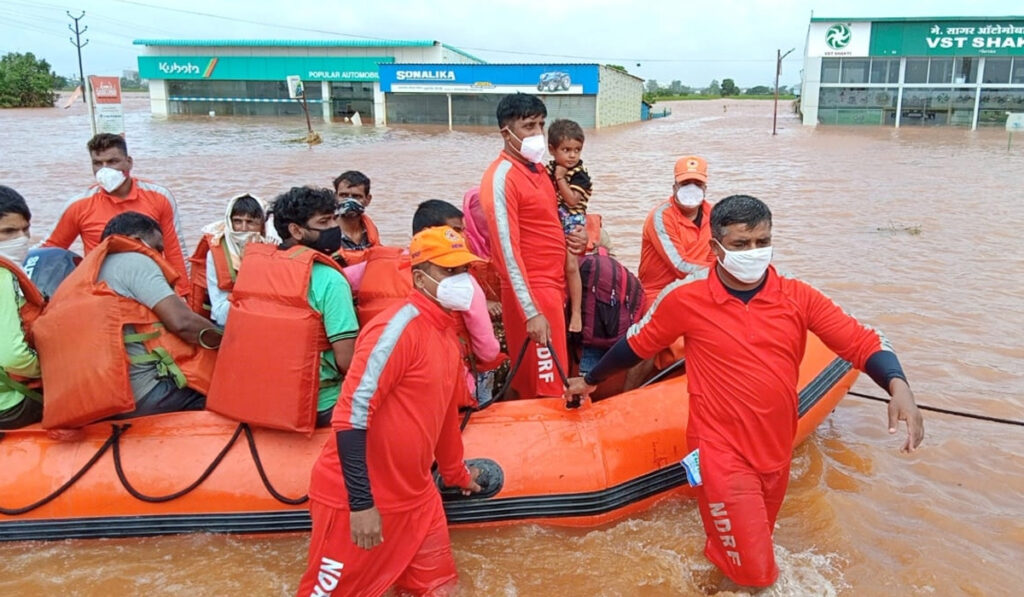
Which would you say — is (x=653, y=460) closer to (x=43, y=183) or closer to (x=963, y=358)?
(x=963, y=358)

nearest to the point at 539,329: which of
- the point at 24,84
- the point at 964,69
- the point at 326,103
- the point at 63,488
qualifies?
the point at 63,488

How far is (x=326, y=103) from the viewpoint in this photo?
131 feet

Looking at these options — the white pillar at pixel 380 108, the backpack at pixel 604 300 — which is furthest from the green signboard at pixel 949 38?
the backpack at pixel 604 300

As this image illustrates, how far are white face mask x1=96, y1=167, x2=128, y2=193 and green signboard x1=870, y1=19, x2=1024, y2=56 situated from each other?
3485cm

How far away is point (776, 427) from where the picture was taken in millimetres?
2670

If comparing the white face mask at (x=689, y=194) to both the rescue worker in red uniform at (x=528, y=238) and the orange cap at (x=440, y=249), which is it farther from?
the orange cap at (x=440, y=249)

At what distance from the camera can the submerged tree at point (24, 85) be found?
46.6m

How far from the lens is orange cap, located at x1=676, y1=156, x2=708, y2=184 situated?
4.36 metres

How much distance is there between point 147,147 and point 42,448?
23660 mm

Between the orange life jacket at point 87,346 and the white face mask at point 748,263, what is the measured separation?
96.6 inches

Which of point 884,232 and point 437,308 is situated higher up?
point 437,308

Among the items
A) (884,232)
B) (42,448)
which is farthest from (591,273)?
(884,232)

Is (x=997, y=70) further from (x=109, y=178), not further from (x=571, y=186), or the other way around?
(x=109, y=178)

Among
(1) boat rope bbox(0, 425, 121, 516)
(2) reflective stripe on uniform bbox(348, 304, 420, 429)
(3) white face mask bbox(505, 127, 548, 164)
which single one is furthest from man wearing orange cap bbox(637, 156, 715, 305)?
(1) boat rope bbox(0, 425, 121, 516)
